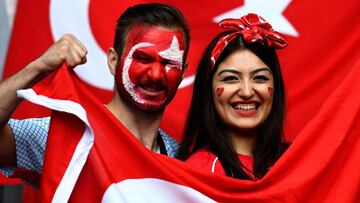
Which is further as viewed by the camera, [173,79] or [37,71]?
[173,79]

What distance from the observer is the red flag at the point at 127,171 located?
10.9 ft

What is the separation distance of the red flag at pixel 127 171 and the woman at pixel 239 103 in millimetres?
358

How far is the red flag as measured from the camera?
10.9 ft

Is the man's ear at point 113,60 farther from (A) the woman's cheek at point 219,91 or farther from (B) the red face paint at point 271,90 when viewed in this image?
(B) the red face paint at point 271,90

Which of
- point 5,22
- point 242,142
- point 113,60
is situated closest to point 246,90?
point 242,142

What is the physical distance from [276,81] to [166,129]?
103 cm

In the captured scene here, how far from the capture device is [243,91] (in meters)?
3.82

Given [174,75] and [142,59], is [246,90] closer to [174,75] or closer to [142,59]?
[174,75]

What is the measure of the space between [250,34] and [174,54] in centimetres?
36

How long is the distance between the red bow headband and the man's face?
0.65ft

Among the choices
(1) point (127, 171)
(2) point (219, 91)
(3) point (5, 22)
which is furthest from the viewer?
(3) point (5, 22)

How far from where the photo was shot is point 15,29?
477cm

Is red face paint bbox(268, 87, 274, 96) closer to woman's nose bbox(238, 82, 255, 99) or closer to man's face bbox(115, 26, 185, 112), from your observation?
woman's nose bbox(238, 82, 255, 99)

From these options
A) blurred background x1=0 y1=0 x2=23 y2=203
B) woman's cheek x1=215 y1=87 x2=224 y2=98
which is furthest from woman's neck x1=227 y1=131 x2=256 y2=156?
blurred background x1=0 y1=0 x2=23 y2=203
